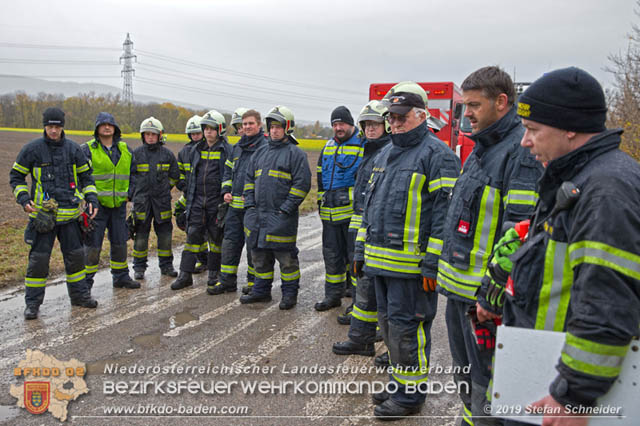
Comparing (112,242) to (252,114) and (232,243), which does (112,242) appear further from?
(252,114)

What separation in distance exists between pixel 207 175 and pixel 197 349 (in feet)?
10.7

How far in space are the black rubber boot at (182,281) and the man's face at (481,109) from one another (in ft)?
17.1

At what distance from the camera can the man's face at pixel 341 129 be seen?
20.1ft

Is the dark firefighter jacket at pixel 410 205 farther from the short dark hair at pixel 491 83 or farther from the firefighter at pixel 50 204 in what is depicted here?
the firefighter at pixel 50 204

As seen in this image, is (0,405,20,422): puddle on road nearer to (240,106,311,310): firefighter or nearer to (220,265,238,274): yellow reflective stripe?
(240,106,311,310): firefighter

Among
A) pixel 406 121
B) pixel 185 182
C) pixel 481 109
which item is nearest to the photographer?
pixel 481 109

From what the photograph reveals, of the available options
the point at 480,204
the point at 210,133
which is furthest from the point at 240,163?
the point at 480,204

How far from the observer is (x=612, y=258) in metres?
1.57

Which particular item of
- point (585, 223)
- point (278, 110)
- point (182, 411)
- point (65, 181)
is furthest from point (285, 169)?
point (585, 223)

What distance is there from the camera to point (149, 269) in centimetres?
810

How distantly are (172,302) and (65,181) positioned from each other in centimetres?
205

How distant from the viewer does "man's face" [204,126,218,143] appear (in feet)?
24.4

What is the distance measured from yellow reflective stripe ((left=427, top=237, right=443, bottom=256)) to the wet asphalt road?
52.9 inches

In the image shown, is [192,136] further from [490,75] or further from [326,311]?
[490,75]
